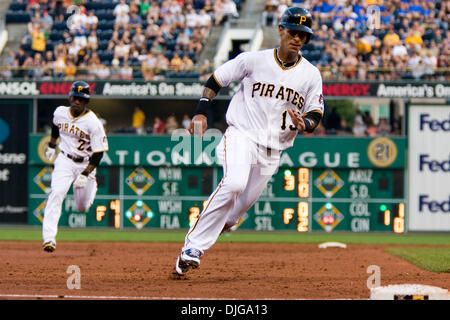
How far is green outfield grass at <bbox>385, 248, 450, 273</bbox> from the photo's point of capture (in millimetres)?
12867

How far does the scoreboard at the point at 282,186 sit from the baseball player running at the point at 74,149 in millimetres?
7568

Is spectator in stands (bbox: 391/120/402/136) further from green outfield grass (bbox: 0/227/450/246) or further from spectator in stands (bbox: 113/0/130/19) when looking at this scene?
spectator in stands (bbox: 113/0/130/19)

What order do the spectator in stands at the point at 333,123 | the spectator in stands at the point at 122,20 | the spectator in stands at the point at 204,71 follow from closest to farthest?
the spectator in stands at the point at 333,123 < the spectator in stands at the point at 204,71 < the spectator in stands at the point at 122,20

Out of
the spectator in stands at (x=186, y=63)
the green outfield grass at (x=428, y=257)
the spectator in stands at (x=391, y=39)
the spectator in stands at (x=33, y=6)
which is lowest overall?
the green outfield grass at (x=428, y=257)

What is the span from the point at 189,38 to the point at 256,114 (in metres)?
18.1

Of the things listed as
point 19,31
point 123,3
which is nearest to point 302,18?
point 123,3

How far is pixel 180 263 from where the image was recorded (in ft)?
31.1

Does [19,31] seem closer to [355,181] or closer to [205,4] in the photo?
[205,4]

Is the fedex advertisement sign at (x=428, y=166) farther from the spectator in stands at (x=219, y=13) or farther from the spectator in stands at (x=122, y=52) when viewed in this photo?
the spectator in stands at (x=122, y=52)

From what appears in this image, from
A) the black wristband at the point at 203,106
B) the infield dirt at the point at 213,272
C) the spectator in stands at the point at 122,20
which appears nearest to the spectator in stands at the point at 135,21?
the spectator in stands at the point at 122,20

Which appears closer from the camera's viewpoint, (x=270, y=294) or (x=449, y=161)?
(x=270, y=294)

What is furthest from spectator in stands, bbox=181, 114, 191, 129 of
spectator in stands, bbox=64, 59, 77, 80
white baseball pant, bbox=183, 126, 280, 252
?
white baseball pant, bbox=183, 126, 280, 252

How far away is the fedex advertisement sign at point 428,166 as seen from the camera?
23.1m

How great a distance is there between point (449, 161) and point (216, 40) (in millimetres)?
8136
